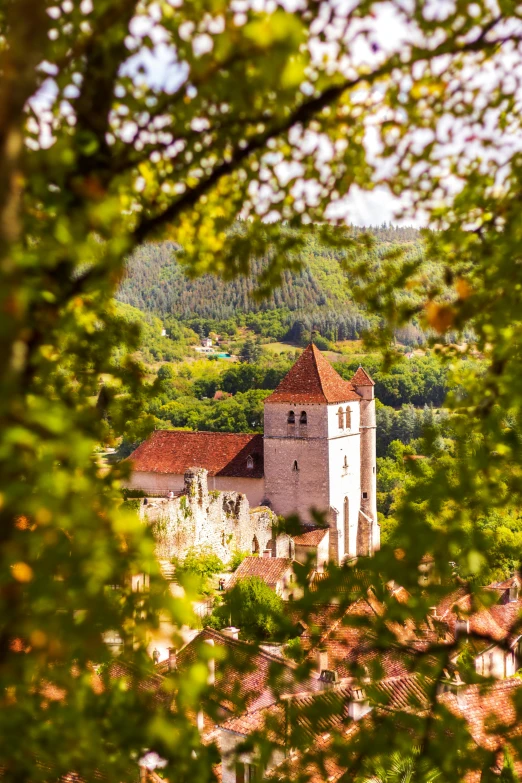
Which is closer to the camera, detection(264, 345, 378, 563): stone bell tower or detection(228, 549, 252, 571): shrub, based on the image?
detection(228, 549, 252, 571): shrub

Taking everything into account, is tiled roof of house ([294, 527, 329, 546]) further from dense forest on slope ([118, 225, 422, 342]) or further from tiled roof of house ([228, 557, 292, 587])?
dense forest on slope ([118, 225, 422, 342])

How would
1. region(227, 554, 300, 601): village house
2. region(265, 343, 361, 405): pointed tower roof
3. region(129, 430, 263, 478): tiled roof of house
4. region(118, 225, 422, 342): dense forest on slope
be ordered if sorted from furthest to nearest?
1. region(118, 225, 422, 342): dense forest on slope
2. region(129, 430, 263, 478): tiled roof of house
3. region(265, 343, 361, 405): pointed tower roof
4. region(227, 554, 300, 601): village house

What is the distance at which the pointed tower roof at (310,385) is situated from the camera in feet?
114

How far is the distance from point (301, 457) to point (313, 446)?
2.42ft

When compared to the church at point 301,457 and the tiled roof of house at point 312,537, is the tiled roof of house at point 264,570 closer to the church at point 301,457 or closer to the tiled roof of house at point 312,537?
the tiled roof of house at point 312,537

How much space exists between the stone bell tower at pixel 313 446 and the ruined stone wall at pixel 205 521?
3776mm

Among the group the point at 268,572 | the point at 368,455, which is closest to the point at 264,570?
the point at 268,572

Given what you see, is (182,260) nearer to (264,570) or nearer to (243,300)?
(264,570)

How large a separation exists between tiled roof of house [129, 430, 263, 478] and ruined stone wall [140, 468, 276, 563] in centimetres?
514

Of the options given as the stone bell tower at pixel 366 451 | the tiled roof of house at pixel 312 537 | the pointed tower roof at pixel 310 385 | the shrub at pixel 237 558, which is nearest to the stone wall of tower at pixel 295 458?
the pointed tower roof at pixel 310 385

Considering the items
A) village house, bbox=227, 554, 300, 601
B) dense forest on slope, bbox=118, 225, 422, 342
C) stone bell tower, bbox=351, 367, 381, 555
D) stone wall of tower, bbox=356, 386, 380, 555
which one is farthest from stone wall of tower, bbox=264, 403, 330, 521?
dense forest on slope, bbox=118, 225, 422, 342

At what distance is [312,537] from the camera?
32219mm

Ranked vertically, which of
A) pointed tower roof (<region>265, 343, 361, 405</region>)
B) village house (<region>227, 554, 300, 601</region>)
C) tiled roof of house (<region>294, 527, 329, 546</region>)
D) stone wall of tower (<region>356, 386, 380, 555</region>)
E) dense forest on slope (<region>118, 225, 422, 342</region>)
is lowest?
tiled roof of house (<region>294, 527, 329, 546</region>)

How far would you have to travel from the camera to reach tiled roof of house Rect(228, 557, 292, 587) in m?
21.4
